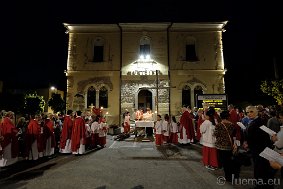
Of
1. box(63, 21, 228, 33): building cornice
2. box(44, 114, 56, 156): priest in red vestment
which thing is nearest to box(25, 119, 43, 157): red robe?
box(44, 114, 56, 156): priest in red vestment

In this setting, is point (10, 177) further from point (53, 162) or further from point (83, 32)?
point (83, 32)

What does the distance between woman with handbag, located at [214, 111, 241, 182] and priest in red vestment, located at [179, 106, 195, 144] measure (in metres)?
6.33

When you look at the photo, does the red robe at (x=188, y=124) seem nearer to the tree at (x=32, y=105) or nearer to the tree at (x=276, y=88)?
the tree at (x=276, y=88)

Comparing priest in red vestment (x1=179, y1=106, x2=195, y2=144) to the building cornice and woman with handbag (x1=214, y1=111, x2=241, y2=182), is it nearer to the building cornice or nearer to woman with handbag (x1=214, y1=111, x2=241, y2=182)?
woman with handbag (x1=214, y1=111, x2=241, y2=182)

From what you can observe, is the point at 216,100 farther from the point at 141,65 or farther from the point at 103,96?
the point at 103,96

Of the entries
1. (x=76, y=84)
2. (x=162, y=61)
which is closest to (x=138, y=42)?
(x=162, y=61)

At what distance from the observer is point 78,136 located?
10305mm

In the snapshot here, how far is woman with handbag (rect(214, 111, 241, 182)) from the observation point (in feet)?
20.1

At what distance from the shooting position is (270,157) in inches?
136

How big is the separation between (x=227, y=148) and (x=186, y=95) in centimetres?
1473

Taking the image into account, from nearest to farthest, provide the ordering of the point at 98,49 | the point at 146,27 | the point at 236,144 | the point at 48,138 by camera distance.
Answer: the point at 236,144 → the point at 48,138 → the point at 146,27 → the point at 98,49

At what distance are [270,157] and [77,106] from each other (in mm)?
18835

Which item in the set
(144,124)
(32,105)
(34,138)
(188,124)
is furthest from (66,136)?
(32,105)

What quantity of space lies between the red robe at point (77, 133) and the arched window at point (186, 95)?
12.1 metres
